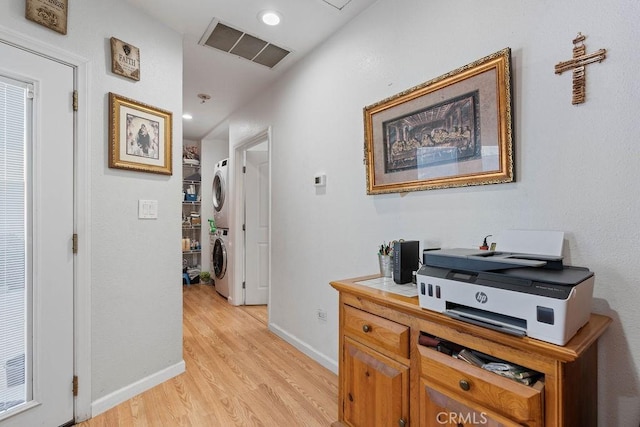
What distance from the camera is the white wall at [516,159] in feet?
3.50

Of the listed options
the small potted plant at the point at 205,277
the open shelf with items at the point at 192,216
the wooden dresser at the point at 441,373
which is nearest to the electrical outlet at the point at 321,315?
the wooden dresser at the point at 441,373

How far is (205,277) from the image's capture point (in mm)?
5277

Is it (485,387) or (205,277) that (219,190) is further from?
(485,387)

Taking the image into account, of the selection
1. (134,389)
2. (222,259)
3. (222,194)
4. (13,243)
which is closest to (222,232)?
(222,259)

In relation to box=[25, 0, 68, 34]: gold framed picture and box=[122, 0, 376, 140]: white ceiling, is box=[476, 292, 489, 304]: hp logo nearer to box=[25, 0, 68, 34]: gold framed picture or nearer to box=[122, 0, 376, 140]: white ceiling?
box=[122, 0, 376, 140]: white ceiling

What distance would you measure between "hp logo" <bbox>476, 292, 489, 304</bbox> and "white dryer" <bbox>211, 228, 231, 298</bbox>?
11.9 feet

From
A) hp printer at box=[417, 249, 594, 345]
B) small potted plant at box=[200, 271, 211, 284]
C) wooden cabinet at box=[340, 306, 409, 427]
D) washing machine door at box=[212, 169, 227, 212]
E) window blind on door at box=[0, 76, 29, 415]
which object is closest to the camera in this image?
hp printer at box=[417, 249, 594, 345]

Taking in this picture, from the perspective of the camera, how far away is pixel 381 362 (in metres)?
1.36

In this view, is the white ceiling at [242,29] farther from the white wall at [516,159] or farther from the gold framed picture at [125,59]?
the gold framed picture at [125,59]

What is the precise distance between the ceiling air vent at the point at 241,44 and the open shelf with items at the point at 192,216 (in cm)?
330

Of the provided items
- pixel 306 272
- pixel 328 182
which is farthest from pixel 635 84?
pixel 306 272

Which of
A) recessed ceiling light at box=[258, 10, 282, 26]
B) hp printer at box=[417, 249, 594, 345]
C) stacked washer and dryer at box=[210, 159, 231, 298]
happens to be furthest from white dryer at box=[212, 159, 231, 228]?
hp printer at box=[417, 249, 594, 345]

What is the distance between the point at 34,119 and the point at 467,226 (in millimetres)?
2274

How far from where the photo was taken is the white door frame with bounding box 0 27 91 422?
1715 mm
